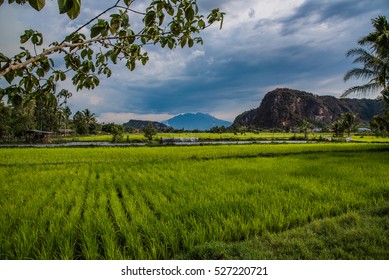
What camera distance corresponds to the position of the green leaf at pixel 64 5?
0.79 meters

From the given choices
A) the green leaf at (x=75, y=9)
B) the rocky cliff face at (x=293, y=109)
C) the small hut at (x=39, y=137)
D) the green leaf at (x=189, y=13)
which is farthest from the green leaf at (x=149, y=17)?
the rocky cliff face at (x=293, y=109)

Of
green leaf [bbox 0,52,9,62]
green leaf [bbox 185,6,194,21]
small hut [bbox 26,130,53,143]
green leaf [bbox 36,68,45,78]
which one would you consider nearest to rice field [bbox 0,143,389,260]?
green leaf [bbox 36,68,45,78]

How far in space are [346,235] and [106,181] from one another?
20.0ft

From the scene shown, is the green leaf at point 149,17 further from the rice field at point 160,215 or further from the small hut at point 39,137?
the small hut at point 39,137

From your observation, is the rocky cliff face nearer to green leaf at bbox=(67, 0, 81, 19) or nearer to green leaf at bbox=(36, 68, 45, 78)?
green leaf at bbox=(36, 68, 45, 78)

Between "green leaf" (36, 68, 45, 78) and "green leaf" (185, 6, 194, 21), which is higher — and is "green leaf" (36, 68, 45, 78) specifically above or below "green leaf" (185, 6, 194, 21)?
below

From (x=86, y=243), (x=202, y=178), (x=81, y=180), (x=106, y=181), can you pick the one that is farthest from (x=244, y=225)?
(x=81, y=180)

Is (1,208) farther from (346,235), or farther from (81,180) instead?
(346,235)

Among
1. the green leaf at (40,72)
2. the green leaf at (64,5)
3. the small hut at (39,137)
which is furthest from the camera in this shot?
the small hut at (39,137)

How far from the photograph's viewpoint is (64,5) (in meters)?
0.80

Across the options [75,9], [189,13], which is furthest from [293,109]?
[75,9]

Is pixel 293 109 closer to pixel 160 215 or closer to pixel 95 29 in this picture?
pixel 160 215

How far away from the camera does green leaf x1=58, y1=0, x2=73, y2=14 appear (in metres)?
0.79

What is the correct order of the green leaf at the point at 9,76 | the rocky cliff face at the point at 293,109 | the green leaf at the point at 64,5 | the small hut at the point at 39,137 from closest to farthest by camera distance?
the green leaf at the point at 64,5 < the green leaf at the point at 9,76 < the small hut at the point at 39,137 < the rocky cliff face at the point at 293,109
